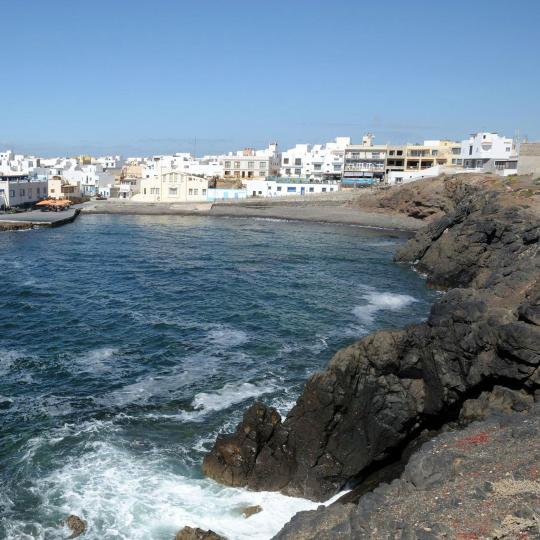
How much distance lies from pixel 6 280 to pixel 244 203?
68.0 m

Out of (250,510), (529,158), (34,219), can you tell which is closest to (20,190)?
(34,219)

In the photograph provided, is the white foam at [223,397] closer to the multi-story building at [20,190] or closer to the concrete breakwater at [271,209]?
the concrete breakwater at [271,209]

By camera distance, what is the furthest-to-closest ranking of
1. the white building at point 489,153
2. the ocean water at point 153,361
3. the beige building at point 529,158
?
the white building at point 489,153
the beige building at point 529,158
the ocean water at point 153,361

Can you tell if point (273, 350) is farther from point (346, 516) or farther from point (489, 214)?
point (489, 214)

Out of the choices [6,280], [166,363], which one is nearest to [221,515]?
[166,363]

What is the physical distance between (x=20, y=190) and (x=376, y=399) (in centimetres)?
10165

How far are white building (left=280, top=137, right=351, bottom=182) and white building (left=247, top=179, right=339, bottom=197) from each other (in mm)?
7373

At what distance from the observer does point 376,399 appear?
2417 cm

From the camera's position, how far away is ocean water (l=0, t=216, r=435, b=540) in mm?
21812

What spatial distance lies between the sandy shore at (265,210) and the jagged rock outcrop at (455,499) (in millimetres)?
84180

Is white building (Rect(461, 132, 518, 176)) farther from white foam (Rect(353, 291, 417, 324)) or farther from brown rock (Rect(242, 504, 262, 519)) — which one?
brown rock (Rect(242, 504, 262, 519))

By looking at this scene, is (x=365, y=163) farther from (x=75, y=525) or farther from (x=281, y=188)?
(x=75, y=525)

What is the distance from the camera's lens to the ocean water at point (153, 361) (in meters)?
21.8

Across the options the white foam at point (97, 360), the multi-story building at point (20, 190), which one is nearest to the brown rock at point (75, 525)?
the white foam at point (97, 360)
